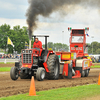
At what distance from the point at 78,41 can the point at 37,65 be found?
26.0ft

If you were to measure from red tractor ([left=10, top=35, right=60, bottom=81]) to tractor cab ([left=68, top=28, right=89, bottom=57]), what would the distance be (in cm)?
610

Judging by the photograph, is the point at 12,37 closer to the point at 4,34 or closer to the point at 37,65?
the point at 4,34

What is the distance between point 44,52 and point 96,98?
6437mm

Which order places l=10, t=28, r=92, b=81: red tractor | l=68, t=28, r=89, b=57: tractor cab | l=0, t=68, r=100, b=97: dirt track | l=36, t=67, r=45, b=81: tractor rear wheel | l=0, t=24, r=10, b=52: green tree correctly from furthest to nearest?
1. l=0, t=24, r=10, b=52: green tree
2. l=68, t=28, r=89, b=57: tractor cab
3. l=10, t=28, r=92, b=81: red tractor
4. l=36, t=67, r=45, b=81: tractor rear wheel
5. l=0, t=68, r=100, b=97: dirt track

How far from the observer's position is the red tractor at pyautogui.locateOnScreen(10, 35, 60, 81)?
1329cm

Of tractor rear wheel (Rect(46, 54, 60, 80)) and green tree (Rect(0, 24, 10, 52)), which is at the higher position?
green tree (Rect(0, 24, 10, 52))

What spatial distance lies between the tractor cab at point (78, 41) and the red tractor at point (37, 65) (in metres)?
6.10

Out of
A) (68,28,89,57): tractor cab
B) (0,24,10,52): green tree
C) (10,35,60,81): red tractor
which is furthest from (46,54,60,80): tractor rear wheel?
(0,24,10,52): green tree

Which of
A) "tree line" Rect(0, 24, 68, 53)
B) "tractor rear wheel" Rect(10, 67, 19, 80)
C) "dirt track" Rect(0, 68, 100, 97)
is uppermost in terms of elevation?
"tree line" Rect(0, 24, 68, 53)

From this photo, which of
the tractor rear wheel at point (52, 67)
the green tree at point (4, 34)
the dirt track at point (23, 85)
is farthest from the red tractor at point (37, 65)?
the green tree at point (4, 34)

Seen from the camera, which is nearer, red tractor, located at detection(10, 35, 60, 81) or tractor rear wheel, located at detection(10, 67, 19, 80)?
red tractor, located at detection(10, 35, 60, 81)

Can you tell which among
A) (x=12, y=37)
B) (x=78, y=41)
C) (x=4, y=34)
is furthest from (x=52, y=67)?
(x=4, y=34)

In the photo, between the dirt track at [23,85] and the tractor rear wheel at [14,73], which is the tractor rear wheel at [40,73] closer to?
the dirt track at [23,85]

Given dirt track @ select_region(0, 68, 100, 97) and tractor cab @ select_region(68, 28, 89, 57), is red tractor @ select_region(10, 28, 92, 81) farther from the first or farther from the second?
tractor cab @ select_region(68, 28, 89, 57)
